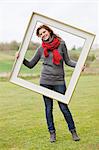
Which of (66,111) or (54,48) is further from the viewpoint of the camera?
(66,111)

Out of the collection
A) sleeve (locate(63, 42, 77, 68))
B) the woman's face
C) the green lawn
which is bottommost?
the green lawn

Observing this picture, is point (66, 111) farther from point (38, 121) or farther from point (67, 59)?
point (38, 121)

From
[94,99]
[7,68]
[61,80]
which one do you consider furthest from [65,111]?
[7,68]

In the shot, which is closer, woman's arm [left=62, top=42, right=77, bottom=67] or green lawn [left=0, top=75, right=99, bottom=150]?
woman's arm [left=62, top=42, right=77, bottom=67]

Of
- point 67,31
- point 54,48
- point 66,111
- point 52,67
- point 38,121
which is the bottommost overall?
point 38,121

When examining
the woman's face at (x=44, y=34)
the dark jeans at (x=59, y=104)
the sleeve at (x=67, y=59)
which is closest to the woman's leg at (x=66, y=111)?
the dark jeans at (x=59, y=104)

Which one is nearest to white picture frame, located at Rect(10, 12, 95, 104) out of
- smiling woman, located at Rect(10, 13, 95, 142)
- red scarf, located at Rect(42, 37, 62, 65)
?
smiling woman, located at Rect(10, 13, 95, 142)

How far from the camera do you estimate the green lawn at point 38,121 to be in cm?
358

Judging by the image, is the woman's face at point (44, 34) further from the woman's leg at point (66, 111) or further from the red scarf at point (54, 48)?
the woman's leg at point (66, 111)

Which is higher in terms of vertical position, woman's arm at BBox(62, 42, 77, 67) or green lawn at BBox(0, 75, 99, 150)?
woman's arm at BBox(62, 42, 77, 67)

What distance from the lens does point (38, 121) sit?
464 cm

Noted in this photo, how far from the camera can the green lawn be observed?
3.58 metres

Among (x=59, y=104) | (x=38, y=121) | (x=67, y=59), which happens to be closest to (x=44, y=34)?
(x=67, y=59)

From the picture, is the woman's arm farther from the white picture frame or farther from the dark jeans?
the dark jeans
